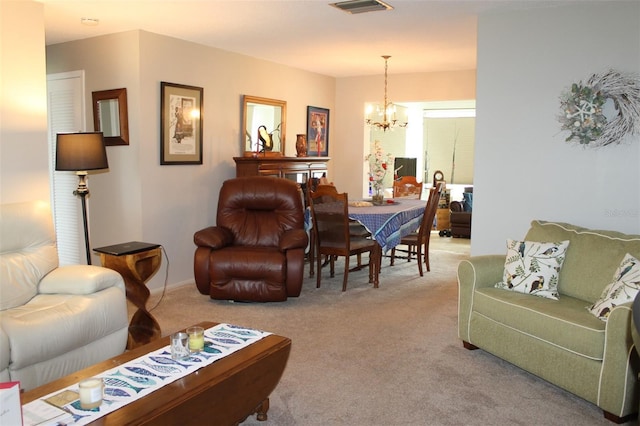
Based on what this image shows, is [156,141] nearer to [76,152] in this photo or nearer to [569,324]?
[76,152]

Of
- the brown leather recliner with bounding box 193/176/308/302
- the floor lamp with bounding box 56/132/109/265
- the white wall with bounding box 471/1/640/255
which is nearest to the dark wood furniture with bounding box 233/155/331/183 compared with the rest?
the brown leather recliner with bounding box 193/176/308/302

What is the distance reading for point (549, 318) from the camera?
118 inches

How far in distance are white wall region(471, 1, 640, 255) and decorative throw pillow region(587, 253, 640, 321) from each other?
97 cm

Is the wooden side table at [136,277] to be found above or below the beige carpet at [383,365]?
above

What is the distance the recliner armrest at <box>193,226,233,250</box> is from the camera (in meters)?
4.71

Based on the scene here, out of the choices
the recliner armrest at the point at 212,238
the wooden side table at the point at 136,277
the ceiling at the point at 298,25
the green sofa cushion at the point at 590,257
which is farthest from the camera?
the recliner armrest at the point at 212,238

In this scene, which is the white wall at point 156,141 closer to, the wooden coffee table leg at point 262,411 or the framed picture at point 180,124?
the framed picture at point 180,124

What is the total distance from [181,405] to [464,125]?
29.3 feet

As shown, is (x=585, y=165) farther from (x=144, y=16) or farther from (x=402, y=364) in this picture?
(x=144, y=16)

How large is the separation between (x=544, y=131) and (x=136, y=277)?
3.17 m

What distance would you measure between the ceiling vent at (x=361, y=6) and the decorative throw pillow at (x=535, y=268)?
1975mm

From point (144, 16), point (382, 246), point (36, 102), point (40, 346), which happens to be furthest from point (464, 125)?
point (40, 346)

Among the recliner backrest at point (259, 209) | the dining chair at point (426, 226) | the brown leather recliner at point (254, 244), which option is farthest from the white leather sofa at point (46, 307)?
the dining chair at point (426, 226)

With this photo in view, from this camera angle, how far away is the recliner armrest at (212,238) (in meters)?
4.71
